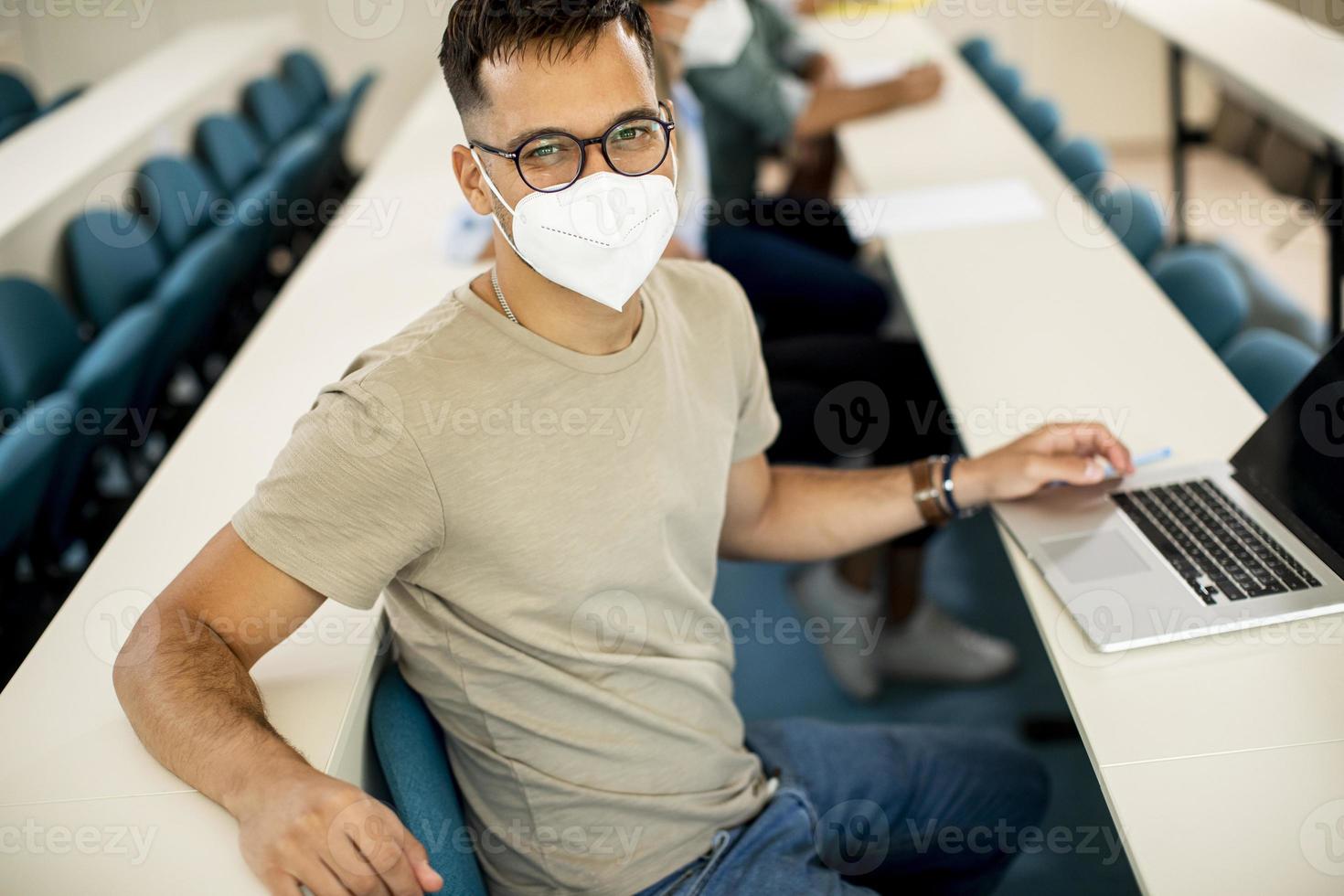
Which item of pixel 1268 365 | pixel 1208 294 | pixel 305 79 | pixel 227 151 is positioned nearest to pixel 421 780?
pixel 1268 365

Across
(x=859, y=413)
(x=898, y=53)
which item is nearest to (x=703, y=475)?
(x=859, y=413)

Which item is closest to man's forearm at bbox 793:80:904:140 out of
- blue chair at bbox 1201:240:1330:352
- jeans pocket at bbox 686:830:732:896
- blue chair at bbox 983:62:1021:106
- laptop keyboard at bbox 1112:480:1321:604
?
blue chair at bbox 983:62:1021:106

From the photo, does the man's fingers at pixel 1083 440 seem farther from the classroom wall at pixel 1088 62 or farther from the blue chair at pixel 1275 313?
the classroom wall at pixel 1088 62

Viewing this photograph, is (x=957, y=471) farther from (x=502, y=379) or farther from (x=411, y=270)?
(x=411, y=270)

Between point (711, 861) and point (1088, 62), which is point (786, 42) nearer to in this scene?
point (1088, 62)

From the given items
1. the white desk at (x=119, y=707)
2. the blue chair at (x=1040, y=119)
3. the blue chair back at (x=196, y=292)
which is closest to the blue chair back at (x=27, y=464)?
the white desk at (x=119, y=707)

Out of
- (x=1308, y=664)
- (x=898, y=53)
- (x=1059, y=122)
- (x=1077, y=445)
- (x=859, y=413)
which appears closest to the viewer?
(x=1308, y=664)

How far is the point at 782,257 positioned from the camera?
2.49 metres

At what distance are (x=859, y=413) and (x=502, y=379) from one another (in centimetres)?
115

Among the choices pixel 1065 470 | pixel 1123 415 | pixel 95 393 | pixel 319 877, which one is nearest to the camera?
pixel 319 877

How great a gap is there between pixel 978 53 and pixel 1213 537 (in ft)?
11.0

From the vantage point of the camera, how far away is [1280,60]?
2441mm

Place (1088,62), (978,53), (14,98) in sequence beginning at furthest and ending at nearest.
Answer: (1088,62), (978,53), (14,98)

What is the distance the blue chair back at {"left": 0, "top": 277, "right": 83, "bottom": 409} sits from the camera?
7.37 ft
